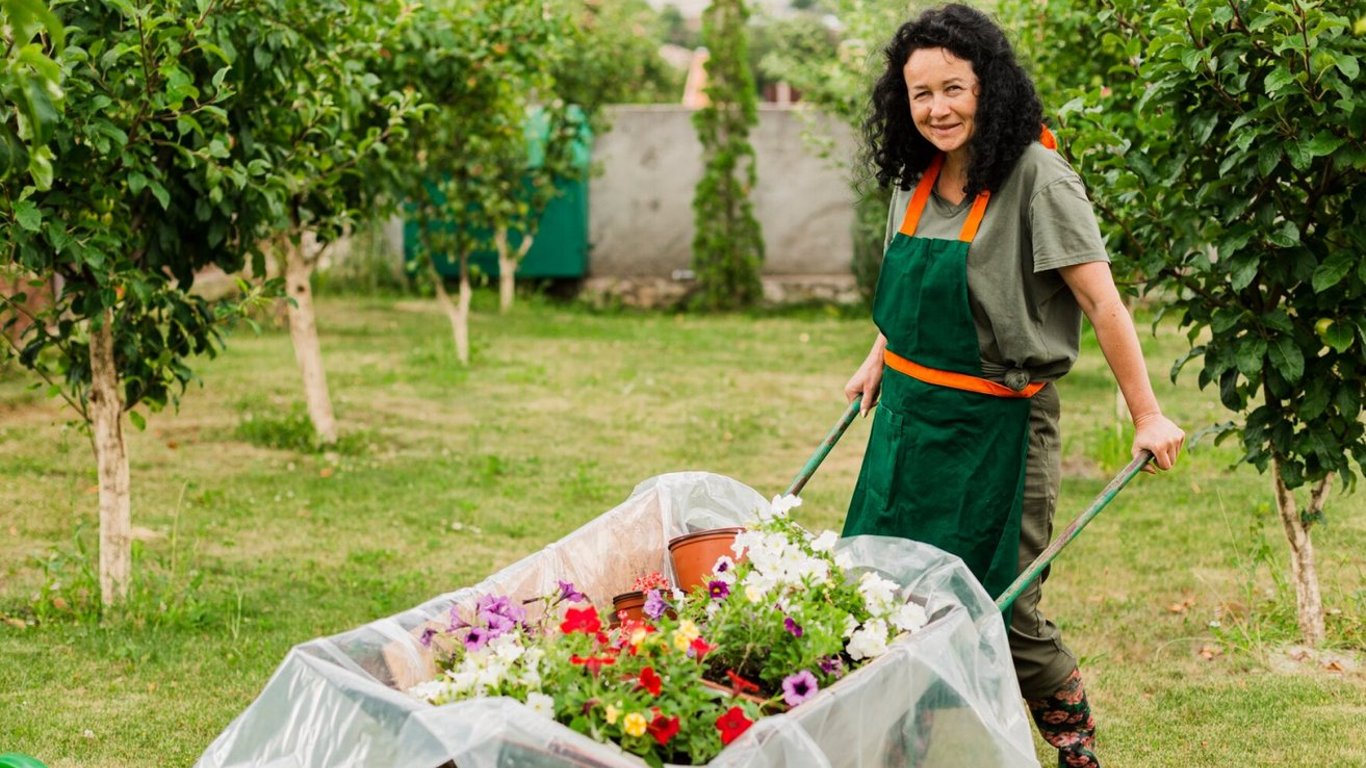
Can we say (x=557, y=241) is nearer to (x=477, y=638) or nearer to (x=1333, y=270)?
(x=1333, y=270)

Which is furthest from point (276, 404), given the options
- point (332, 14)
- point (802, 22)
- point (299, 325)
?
point (802, 22)

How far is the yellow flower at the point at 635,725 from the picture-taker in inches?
88.7

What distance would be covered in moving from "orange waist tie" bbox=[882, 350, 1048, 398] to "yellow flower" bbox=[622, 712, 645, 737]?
3.96 feet

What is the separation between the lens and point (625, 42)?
18.3 meters

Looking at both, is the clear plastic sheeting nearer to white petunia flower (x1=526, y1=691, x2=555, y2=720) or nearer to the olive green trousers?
white petunia flower (x1=526, y1=691, x2=555, y2=720)

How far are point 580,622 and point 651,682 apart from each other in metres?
0.29

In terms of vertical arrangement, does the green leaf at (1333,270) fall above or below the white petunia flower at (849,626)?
above

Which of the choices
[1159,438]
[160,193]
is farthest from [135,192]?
[1159,438]

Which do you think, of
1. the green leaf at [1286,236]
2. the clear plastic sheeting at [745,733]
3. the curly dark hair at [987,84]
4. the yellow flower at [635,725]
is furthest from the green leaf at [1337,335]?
the yellow flower at [635,725]

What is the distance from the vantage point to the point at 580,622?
8.59 feet

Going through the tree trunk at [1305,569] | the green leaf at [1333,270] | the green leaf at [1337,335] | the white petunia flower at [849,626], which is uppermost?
the green leaf at [1333,270]

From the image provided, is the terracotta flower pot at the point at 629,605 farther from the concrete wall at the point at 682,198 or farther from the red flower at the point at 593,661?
the concrete wall at the point at 682,198

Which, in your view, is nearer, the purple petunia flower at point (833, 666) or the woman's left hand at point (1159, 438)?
the purple petunia flower at point (833, 666)

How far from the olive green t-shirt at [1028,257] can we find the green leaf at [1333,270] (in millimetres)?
1268
